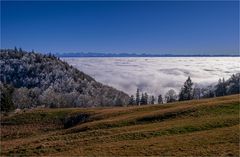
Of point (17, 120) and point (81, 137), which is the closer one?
point (81, 137)

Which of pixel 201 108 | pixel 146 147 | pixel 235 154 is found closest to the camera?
pixel 235 154

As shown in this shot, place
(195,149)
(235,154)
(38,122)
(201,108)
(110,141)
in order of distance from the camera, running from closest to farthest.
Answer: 1. (235,154)
2. (195,149)
3. (110,141)
4. (201,108)
5. (38,122)

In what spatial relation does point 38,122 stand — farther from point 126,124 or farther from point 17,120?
point 126,124

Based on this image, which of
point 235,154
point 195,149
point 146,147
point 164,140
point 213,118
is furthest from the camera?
point 213,118

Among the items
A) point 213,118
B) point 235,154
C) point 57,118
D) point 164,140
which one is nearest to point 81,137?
point 164,140

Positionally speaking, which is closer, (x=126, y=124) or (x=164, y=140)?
(x=164, y=140)

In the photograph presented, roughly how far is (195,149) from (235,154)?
13.6 ft

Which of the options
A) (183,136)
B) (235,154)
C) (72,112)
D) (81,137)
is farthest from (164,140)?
(72,112)

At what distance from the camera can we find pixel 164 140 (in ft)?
119

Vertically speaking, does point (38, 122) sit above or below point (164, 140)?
below

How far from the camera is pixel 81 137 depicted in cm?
4575

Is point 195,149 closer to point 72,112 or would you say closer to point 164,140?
point 164,140

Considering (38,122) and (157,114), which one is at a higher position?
(157,114)

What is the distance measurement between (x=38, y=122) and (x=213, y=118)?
55976mm
